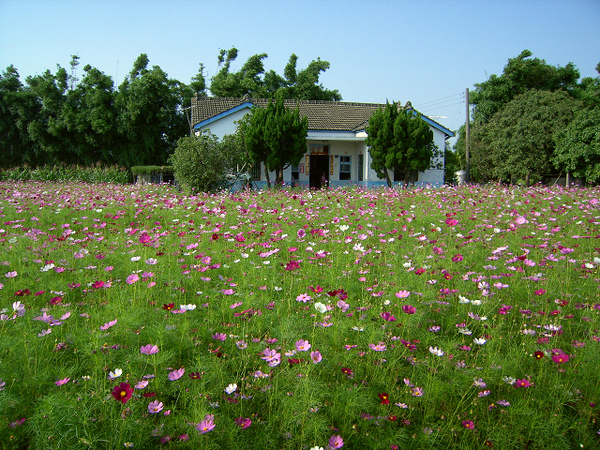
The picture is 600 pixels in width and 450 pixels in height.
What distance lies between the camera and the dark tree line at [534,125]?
709 inches

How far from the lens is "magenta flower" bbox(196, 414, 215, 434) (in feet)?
4.85

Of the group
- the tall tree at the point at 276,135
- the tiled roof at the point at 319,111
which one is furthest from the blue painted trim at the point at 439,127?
the tall tree at the point at 276,135

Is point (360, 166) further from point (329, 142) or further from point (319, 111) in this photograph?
point (319, 111)

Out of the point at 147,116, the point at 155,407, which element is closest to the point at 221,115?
the point at 147,116

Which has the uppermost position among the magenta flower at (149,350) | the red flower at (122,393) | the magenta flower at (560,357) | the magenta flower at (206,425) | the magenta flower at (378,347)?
the magenta flower at (149,350)

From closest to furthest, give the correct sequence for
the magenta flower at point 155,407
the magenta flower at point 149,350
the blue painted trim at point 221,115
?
the magenta flower at point 155,407
the magenta flower at point 149,350
the blue painted trim at point 221,115

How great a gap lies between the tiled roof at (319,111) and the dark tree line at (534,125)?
19.5 feet

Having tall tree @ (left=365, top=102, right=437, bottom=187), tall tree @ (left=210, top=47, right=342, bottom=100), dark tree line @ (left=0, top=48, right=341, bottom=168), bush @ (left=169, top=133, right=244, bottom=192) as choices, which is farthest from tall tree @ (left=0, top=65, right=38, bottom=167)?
tall tree @ (left=365, top=102, right=437, bottom=187)

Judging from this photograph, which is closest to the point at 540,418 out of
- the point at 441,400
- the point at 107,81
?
the point at 441,400

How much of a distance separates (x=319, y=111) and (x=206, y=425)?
19954mm

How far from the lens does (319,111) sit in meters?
20.3

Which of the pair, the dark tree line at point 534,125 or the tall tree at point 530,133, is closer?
the dark tree line at point 534,125

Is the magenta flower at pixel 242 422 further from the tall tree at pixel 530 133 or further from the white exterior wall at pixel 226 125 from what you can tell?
the tall tree at pixel 530 133

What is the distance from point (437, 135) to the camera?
18.7 meters
